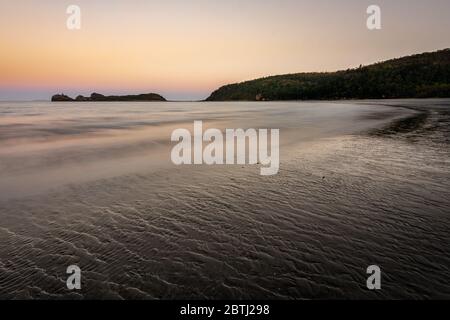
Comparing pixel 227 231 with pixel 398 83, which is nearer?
pixel 227 231

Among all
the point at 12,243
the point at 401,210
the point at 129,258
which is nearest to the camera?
the point at 129,258

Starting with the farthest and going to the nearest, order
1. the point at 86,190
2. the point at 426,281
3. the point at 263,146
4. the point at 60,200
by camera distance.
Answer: the point at 263,146 < the point at 86,190 < the point at 60,200 < the point at 426,281

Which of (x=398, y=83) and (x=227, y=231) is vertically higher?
(x=398, y=83)

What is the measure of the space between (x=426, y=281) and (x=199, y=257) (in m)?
2.52

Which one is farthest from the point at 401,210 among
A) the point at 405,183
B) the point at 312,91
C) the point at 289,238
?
the point at 312,91

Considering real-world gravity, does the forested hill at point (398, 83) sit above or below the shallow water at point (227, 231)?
above

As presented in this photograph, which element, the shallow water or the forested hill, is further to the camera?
the forested hill

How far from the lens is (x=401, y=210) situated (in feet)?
15.7

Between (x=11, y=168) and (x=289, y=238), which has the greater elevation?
(x=11, y=168)

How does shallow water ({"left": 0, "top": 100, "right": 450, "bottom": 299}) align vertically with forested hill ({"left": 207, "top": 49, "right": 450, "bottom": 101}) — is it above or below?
below

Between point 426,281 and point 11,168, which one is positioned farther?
point 11,168

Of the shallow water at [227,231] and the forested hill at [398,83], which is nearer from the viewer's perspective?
the shallow water at [227,231]
